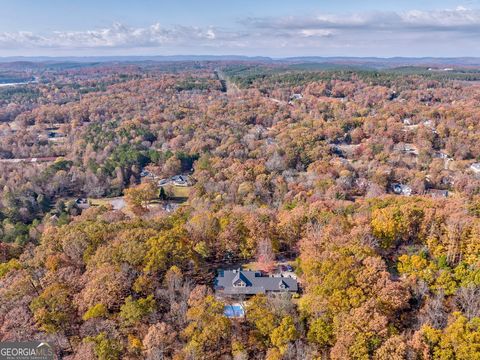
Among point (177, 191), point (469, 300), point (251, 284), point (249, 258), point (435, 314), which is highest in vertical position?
point (469, 300)

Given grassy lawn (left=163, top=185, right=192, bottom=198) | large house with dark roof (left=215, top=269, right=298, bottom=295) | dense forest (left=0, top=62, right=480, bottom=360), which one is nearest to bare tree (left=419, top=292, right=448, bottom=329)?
dense forest (left=0, top=62, right=480, bottom=360)

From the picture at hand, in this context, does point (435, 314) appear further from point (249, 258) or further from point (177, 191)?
point (177, 191)

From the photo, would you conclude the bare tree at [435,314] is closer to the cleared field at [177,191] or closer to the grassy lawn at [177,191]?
the cleared field at [177,191]

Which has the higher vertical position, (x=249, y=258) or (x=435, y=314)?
(x=435, y=314)

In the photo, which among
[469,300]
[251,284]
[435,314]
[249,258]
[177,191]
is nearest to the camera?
[435,314]

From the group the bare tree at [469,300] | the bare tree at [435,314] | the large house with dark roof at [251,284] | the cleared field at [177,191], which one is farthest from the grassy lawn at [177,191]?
the bare tree at [469,300]

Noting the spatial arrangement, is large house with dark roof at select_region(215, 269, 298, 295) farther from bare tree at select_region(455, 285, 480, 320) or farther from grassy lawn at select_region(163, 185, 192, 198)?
grassy lawn at select_region(163, 185, 192, 198)

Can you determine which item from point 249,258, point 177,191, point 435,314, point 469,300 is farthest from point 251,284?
point 177,191

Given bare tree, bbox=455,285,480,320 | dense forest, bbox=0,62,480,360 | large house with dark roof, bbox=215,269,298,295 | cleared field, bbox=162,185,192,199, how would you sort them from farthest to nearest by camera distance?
cleared field, bbox=162,185,192,199 → large house with dark roof, bbox=215,269,298,295 → bare tree, bbox=455,285,480,320 → dense forest, bbox=0,62,480,360
